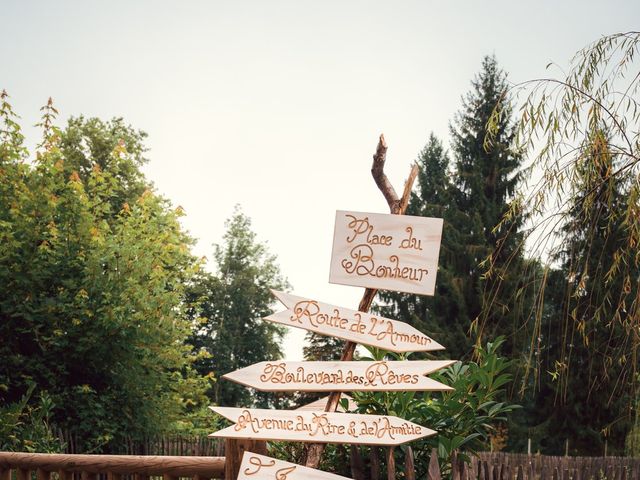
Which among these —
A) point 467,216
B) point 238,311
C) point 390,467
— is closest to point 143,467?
point 390,467

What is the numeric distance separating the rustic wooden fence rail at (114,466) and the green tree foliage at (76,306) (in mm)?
7876

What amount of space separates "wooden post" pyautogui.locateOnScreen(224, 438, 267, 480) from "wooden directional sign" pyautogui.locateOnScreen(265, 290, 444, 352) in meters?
0.56

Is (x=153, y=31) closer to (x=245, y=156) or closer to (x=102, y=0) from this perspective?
(x=102, y=0)

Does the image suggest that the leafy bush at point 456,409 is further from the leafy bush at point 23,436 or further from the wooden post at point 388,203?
the leafy bush at point 23,436

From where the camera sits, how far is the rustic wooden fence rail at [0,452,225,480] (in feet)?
10.7

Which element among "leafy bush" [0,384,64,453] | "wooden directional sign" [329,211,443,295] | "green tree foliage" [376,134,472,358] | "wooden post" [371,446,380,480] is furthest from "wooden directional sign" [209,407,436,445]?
"green tree foliage" [376,134,472,358]

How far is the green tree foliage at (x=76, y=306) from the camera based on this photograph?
39.8 ft

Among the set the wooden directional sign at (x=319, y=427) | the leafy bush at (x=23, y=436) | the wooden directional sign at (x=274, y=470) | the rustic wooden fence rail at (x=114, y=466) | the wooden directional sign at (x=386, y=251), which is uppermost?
the wooden directional sign at (x=386, y=251)

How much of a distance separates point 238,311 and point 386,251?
2720 cm

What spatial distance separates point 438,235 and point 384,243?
263 mm

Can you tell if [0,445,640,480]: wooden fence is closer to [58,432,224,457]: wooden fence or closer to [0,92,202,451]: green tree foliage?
[0,92,202,451]: green tree foliage

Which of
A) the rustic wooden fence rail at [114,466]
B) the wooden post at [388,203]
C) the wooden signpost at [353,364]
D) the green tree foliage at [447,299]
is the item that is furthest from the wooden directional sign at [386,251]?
the green tree foliage at [447,299]

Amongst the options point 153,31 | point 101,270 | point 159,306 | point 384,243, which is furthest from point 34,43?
point 384,243

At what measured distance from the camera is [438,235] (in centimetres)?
360
